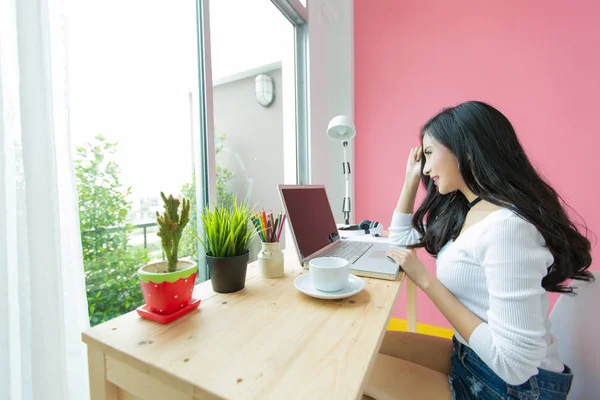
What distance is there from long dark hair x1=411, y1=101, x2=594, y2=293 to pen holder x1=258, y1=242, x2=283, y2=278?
1.78 ft

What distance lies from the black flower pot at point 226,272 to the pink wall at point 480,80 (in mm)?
1495

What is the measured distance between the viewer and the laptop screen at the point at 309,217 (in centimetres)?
87

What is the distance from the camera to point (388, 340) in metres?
0.87

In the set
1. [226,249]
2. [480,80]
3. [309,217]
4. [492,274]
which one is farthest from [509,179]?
[480,80]

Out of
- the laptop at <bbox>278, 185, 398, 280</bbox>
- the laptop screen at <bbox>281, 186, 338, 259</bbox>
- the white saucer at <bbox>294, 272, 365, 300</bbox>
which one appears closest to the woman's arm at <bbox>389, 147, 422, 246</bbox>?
the laptop at <bbox>278, 185, 398, 280</bbox>

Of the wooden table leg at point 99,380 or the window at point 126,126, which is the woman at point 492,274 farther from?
the window at point 126,126

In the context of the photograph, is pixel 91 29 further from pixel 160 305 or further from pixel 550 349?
pixel 550 349

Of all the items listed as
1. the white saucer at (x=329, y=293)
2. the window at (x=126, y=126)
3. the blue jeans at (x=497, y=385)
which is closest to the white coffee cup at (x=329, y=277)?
the white saucer at (x=329, y=293)

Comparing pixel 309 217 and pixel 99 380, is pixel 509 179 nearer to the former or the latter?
pixel 309 217

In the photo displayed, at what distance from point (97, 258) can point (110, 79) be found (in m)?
0.54

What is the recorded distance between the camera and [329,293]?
623 millimetres

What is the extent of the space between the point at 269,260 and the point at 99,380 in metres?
0.43

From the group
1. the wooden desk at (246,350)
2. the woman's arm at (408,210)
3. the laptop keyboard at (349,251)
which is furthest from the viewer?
the woman's arm at (408,210)

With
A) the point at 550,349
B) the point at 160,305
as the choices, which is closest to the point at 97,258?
the point at 160,305
